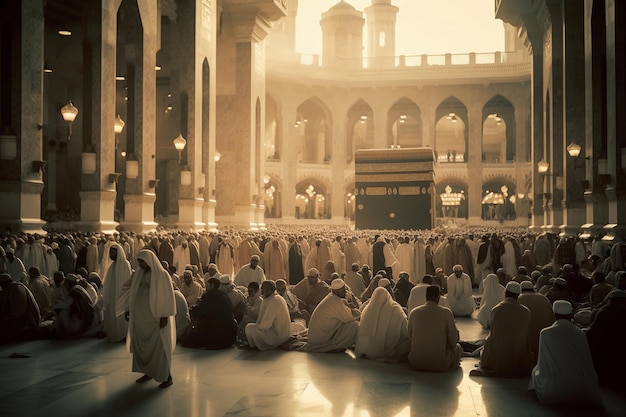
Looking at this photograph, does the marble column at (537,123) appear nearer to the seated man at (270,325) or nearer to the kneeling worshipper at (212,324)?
the seated man at (270,325)

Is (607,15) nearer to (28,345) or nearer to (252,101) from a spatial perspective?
(28,345)

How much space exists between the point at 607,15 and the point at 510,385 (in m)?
8.71

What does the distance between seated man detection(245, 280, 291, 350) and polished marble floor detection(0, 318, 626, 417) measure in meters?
0.23


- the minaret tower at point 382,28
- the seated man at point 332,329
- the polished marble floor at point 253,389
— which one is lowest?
the polished marble floor at point 253,389

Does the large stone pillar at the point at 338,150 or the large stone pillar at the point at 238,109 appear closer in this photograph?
the large stone pillar at the point at 238,109

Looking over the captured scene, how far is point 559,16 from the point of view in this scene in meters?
18.4

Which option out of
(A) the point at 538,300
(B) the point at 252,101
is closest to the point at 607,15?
(A) the point at 538,300

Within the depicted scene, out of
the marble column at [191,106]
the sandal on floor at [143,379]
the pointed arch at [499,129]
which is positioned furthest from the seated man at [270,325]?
the pointed arch at [499,129]

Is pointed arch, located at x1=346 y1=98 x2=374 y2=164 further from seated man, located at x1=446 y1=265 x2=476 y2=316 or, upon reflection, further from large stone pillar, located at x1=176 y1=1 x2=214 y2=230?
seated man, located at x1=446 y1=265 x2=476 y2=316

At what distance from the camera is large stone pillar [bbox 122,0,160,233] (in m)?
13.6

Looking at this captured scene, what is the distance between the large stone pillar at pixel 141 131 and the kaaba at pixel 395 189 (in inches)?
520

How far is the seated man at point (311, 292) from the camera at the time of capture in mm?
8148

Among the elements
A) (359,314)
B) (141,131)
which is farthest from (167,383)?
(141,131)

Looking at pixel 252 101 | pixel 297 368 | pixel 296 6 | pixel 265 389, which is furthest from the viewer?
pixel 296 6
